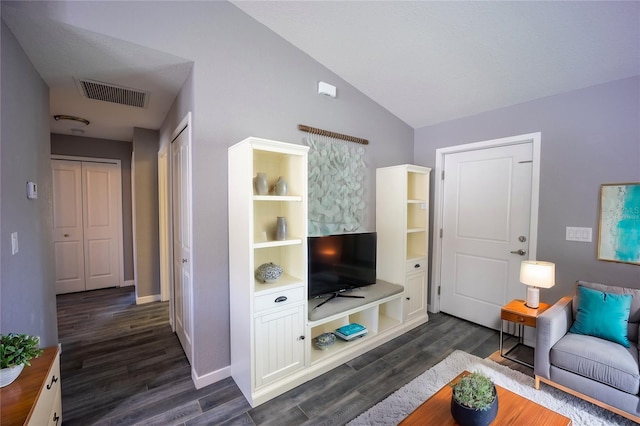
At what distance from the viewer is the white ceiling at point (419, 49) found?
1881mm

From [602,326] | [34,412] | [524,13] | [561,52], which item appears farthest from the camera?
[561,52]

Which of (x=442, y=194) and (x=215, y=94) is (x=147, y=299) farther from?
(x=442, y=194)

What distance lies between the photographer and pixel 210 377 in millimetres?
2242

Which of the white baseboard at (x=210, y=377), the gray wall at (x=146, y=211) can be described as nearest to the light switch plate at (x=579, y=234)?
the white baseboard at (x=210, y=377)

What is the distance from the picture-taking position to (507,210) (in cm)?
305

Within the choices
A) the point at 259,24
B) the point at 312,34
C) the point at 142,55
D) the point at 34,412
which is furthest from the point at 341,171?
the point at 34,412

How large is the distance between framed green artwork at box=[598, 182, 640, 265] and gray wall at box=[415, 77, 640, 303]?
0.05 m

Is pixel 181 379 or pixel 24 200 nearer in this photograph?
pixel 24 200

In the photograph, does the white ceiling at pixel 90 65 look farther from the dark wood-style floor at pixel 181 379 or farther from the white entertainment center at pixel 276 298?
the dark wood-style floor at pixel 181 379

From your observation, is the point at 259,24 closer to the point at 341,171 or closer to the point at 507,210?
the point at 341,171

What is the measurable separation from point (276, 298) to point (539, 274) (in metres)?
2.22

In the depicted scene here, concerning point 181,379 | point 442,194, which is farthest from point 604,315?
point 181,379

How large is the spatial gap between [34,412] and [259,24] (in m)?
2.83

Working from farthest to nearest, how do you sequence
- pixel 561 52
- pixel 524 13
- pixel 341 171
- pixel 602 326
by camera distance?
pixel 341 171 → pixel 561 52 → pixel 602 326 → pixel 524 13
